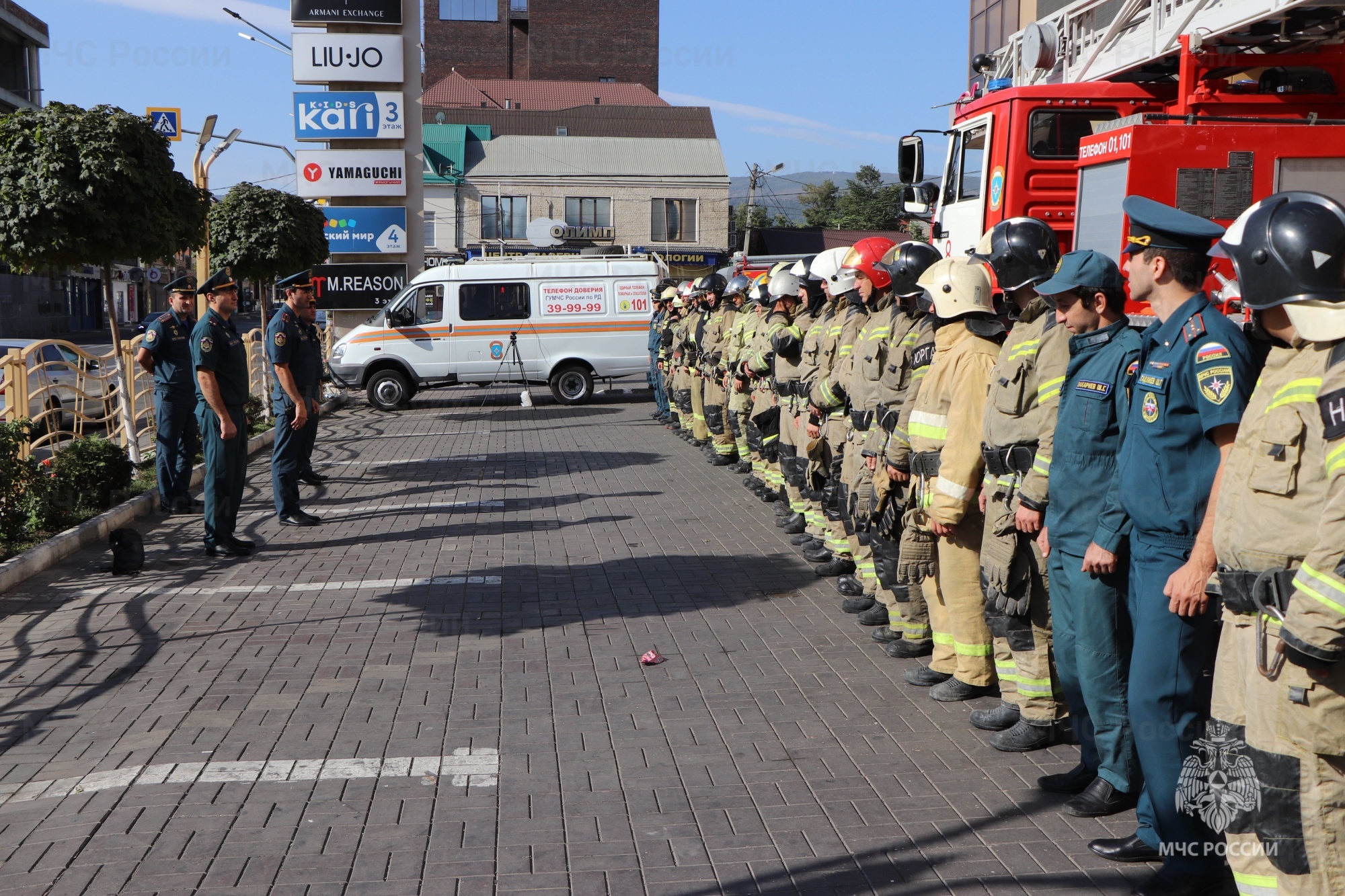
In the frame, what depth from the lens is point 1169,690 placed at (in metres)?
3.63

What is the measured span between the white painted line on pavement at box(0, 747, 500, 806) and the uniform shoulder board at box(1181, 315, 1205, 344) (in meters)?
2.99

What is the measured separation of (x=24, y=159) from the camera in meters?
10.1

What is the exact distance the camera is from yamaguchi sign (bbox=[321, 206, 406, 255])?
24781 mm

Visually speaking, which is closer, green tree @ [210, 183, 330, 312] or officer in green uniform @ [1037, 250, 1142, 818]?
officer in green uniform @ [1037, 250, 1142, 818]

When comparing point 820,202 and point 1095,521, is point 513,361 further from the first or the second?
point 820,202

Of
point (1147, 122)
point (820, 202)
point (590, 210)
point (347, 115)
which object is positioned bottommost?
point (1147, 122)

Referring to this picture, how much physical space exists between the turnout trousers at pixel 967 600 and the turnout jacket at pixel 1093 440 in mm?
1205

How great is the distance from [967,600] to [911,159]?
7.53 metres

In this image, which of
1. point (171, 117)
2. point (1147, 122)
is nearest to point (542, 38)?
point (171, 117)

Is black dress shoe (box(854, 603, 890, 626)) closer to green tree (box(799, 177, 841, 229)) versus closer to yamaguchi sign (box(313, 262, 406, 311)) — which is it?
yamaguchi sign (box(313, 262, 406, 311))

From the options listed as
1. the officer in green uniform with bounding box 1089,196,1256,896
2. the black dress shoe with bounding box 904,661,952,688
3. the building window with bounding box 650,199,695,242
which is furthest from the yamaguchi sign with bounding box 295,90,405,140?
the building window with bounding box 650,199,695,242

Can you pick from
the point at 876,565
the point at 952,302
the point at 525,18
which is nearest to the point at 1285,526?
the point at 952,302

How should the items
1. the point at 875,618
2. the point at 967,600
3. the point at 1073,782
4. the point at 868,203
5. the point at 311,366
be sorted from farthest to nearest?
the point at 868,203 → the point at 311,366 → the point at 875,618 → the point at 967,600 → the point at 1073,782

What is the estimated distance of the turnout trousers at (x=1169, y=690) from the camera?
359 centimetres
